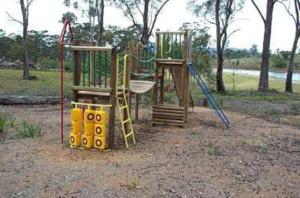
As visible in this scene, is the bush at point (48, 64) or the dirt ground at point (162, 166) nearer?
the dirt ground at point (162, 166)

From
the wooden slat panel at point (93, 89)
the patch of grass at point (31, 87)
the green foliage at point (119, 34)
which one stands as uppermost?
the green foliage at point (119, 34)

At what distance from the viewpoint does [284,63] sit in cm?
5575

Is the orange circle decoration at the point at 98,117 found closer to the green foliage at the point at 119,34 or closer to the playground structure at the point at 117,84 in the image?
the playground structure at the point at 117,84

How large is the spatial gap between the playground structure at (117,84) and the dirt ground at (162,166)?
0.33 metres

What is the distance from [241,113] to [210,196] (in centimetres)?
726

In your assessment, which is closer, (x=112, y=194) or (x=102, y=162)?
(x=112, y=194)

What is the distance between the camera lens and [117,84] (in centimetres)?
743

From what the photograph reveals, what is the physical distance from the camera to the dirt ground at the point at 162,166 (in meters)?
5.14

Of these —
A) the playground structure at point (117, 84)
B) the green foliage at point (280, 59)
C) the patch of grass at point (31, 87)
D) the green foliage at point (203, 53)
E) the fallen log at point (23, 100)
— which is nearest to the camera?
the playground structure at point (117, 84)

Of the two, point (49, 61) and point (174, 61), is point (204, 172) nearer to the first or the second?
point (174, 61)

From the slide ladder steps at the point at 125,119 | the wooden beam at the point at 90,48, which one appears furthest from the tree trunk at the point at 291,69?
the wooden beam at the point at 90,48

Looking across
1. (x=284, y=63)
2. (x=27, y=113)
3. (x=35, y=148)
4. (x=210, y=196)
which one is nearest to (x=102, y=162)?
(x=35, y=148)

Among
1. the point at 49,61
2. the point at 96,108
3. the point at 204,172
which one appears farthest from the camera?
the point at 49,61

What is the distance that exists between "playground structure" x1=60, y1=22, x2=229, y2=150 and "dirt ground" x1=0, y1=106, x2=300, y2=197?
0.33 meters
